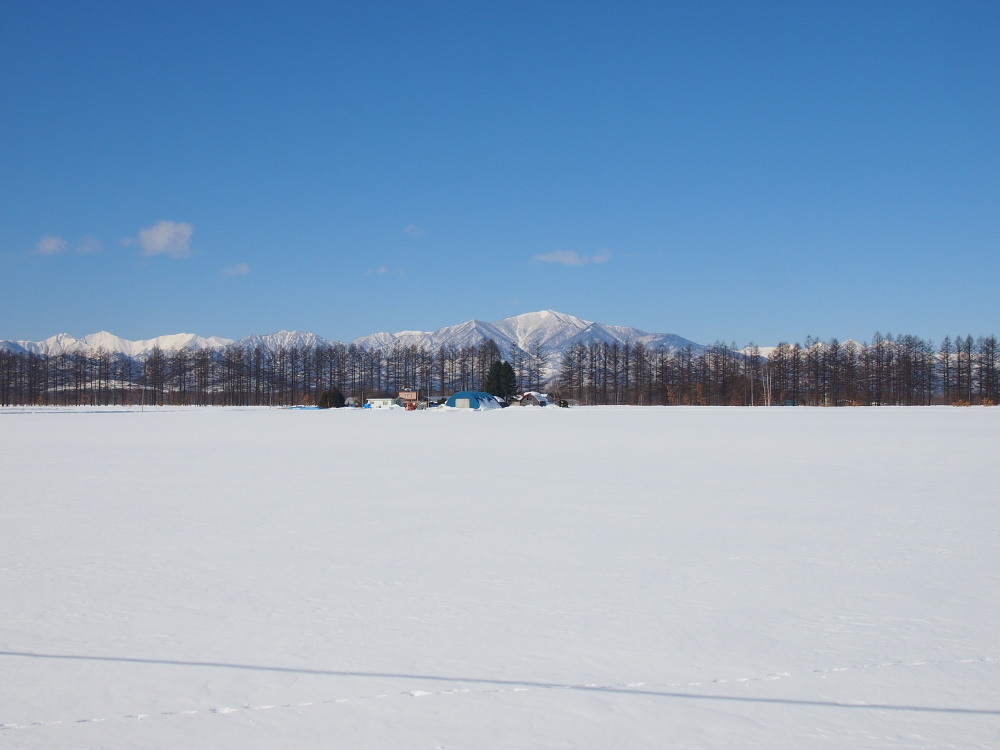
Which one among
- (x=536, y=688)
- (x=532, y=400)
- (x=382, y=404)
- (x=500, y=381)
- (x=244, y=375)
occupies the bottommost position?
(x=536, y=688)

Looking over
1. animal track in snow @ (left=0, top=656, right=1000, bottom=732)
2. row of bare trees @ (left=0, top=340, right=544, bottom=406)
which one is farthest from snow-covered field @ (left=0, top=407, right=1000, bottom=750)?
row of bare trees @ (left=0, top=340, right=544, bottom=406)

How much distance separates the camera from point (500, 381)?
7881cm

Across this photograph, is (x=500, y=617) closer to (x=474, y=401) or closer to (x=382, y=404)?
(x=474, y=401)

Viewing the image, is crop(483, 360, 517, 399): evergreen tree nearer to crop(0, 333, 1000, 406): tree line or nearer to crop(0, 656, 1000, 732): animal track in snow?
crop(0, 333, 1000, 406): tree line

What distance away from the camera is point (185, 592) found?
218 inches

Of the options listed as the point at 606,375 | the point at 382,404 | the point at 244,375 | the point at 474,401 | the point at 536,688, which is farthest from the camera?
the point at 244,375

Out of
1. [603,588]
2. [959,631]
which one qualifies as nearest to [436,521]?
[603,588]

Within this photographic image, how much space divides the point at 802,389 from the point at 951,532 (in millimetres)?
78052

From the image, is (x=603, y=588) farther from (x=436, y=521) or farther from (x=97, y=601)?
(x=97, y=601)

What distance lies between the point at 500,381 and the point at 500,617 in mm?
73881

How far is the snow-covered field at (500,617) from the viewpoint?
3.46m

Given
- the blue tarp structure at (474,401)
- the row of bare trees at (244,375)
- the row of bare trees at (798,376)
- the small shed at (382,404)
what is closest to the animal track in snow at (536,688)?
the blue tarp structure at (474,401)

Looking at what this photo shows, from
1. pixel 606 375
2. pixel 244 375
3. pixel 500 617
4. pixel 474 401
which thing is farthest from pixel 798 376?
pixel 500 617

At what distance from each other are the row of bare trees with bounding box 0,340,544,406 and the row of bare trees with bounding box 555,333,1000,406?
9138 millimetres
